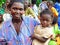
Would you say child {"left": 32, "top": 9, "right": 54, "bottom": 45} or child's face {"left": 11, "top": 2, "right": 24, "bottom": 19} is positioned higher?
child's face {"left": 11, "top": 2, "right": 24, "bottom": 19}

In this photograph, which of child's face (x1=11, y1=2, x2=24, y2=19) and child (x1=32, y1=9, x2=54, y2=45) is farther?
child (x1=32, y1=9, x2=54, y2=45)

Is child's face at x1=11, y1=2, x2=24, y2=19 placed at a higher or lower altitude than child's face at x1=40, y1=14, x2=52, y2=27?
higher

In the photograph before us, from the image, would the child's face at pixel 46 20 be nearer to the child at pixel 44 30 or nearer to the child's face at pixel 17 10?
the child at pixel 44 30

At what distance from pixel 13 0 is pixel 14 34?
435mm

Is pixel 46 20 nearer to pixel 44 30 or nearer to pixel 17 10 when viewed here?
pixel 44 30

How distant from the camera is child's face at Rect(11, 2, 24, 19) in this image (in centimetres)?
313

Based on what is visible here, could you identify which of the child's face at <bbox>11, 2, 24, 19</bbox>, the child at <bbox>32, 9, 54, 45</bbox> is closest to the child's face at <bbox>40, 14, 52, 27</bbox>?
the child at <bbox>32, 9, 54, 45</bbox>

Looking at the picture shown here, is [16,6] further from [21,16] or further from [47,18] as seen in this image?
[47,18]

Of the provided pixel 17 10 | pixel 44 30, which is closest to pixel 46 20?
pixel 44 30

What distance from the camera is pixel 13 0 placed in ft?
10.7

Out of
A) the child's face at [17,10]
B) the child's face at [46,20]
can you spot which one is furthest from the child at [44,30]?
the child's face at [17,10]

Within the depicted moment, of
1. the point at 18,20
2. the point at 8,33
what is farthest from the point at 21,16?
the point at 8,33

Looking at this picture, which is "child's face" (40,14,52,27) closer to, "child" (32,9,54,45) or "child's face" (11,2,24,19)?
"child" (32,9,54,45)

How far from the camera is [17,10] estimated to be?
3.15 metres
